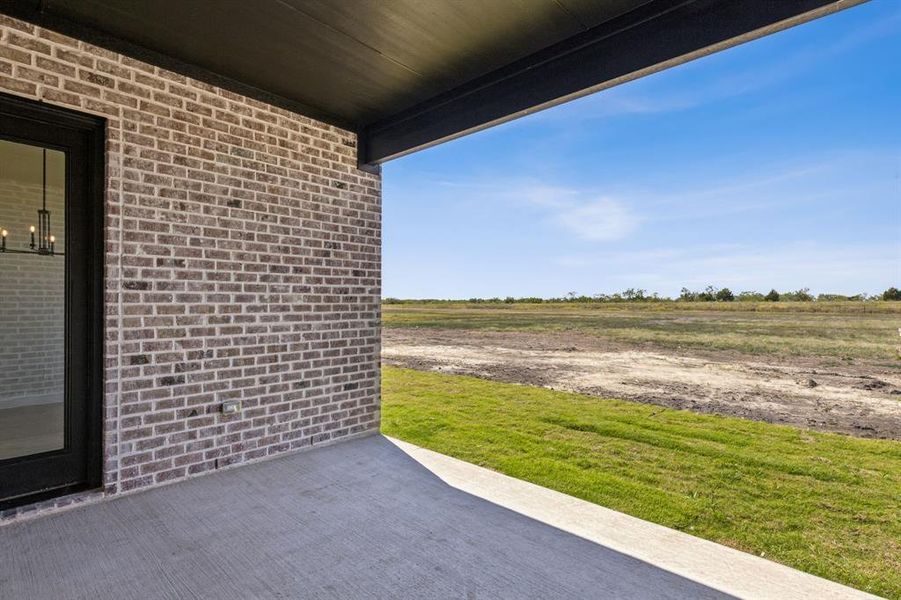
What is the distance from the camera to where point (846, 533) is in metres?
2.48

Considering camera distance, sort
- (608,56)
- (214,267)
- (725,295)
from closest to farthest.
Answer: (608,56) → (214,267) → (725,295)

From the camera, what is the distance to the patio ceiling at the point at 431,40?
2.11 m

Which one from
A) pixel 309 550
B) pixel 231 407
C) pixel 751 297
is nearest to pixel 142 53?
pixel 231 407

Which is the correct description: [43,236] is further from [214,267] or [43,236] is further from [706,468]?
[706,468]

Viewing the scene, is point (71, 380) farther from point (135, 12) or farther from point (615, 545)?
point (615, 545)

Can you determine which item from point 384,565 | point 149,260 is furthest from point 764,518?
point 149,260

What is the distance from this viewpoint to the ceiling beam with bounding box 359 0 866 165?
1935 millimetres

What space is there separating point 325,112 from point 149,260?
184 cm

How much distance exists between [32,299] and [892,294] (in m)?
46.2

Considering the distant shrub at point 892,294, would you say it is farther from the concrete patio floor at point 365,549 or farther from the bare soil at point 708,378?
the concrete patio floor at point 365,549

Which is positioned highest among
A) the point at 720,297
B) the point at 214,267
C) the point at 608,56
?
the point at 608,56

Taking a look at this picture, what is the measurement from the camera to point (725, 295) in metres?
41.6

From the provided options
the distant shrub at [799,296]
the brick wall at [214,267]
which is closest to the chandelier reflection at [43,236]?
the brick wall at [214,267]

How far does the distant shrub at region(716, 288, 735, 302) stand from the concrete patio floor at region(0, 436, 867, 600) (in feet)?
154
